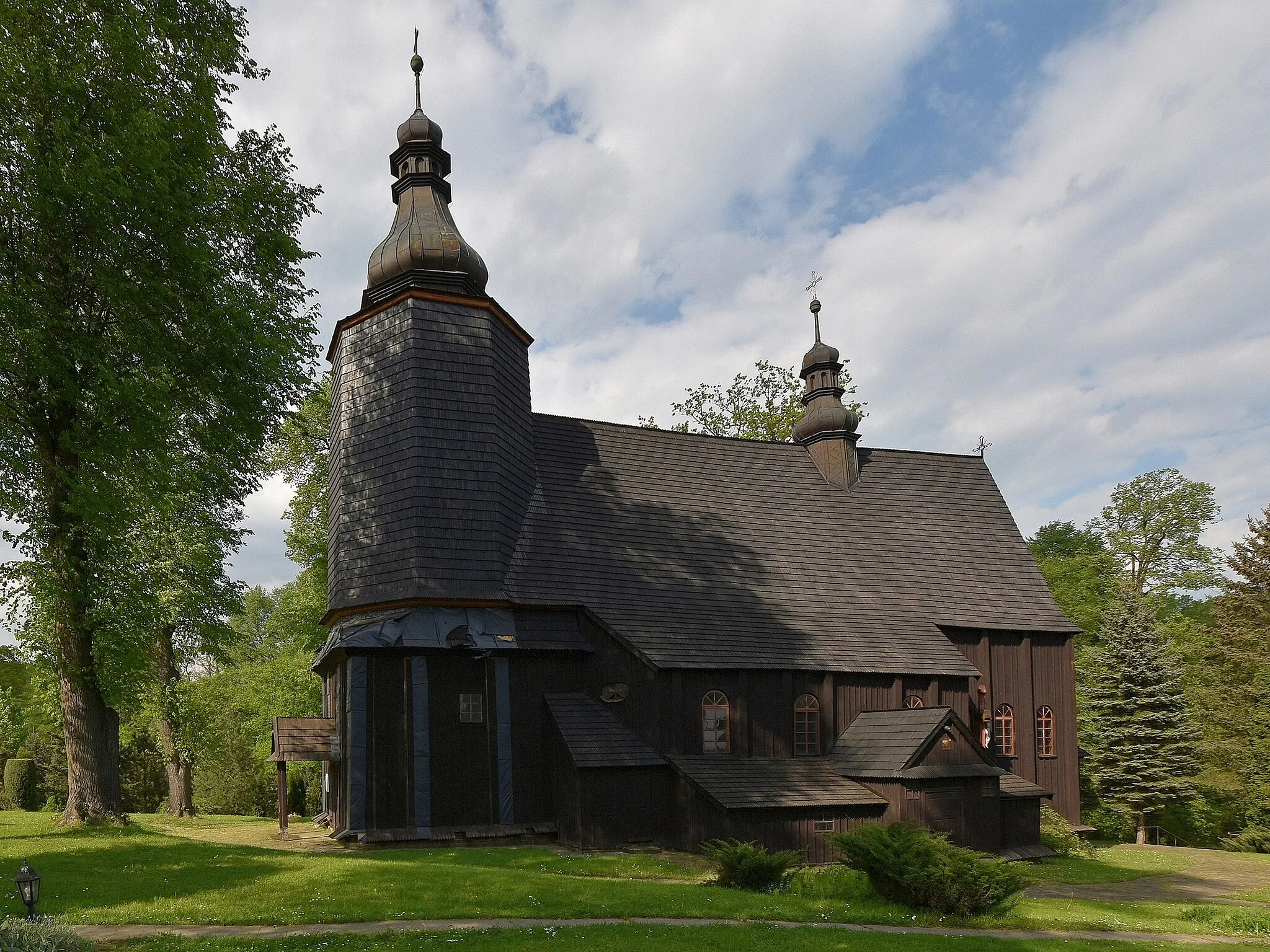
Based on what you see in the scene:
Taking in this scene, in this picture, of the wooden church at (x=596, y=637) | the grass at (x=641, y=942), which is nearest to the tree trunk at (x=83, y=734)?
the wooden church at (x=596, y=637)

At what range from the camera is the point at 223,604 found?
23719 millimetres

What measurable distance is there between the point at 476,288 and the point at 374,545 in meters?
6.51

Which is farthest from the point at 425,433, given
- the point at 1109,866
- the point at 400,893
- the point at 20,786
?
the point at 20,786

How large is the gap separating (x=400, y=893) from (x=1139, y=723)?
26.3 m

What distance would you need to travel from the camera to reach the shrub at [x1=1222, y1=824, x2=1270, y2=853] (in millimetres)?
26469

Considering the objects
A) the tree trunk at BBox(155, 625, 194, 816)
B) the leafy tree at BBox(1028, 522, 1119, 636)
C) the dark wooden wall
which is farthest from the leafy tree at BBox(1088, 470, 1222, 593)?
the tree trunk at BBox(155, 625, 194, 816)

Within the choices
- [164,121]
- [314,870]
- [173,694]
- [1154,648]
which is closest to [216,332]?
[164,121]

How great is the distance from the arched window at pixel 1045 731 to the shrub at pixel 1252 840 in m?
7.19

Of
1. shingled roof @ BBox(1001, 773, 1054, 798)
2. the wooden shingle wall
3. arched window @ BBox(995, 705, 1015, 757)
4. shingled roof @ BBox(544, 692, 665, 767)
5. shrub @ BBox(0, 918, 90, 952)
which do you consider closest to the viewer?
shrub @ BBox(0, 918, 90, 952)

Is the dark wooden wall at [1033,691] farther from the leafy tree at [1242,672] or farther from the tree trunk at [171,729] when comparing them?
the tree trunk at [171,729]

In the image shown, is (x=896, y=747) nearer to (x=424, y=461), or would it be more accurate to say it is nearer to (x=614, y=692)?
(x=614, y=692)

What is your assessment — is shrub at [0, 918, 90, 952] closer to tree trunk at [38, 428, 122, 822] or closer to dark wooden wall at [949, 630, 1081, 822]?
tree trunk at [38, 428, 122, 822]

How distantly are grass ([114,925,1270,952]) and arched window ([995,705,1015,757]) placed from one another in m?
13.2

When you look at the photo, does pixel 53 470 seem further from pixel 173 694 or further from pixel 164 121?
pixel 173 694
